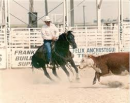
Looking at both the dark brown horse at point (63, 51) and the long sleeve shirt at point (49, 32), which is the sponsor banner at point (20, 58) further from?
the long sleeve shirt at point (49, 32)

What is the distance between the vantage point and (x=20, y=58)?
18828 millimetres

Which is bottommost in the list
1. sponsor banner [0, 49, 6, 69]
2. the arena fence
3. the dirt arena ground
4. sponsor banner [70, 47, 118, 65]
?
the dirt arena ground

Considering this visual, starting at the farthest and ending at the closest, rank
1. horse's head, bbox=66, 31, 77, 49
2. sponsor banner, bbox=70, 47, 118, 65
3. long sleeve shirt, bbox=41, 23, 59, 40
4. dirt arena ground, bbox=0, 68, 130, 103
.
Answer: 1. sponsor banner, bbox=70, 47, 118, 65
2. long sleeve shirt, bbox=41, 23, 59, 40
3. horse's head, bbox=66, 31, 77, 49
4. dirt arena ground, bbox=0, 68, 130, 103

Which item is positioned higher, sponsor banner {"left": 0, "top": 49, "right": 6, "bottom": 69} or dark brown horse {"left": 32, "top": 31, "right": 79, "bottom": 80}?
dark brown horse {"left": 32, "top": 31, "right": 79, "bottom": 80}

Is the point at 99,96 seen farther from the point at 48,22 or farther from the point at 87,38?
the point at 87,38

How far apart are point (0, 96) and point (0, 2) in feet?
47.0

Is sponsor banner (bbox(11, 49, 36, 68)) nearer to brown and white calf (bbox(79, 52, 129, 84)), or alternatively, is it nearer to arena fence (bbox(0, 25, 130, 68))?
arena fence (bbox(0, 25, 130, 68))

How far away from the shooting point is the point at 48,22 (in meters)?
12.4

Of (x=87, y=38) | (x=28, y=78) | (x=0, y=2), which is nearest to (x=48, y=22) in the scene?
(x=28, y=78)

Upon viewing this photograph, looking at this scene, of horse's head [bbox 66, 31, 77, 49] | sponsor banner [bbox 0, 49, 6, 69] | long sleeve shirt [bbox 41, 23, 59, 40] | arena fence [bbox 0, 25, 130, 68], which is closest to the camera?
horse's head [bbox 66, 31, 77, 49]

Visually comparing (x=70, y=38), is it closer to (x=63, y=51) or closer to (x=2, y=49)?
(x=63, y=51)

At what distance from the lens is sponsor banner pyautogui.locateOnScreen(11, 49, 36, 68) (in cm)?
1881

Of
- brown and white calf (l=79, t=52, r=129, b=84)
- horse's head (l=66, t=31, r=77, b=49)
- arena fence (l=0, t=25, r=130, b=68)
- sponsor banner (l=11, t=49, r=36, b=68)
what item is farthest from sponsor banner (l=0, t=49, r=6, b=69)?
brown and white calf (l=79, t=52, r=129, b=84)

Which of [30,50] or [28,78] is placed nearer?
[28,78]
